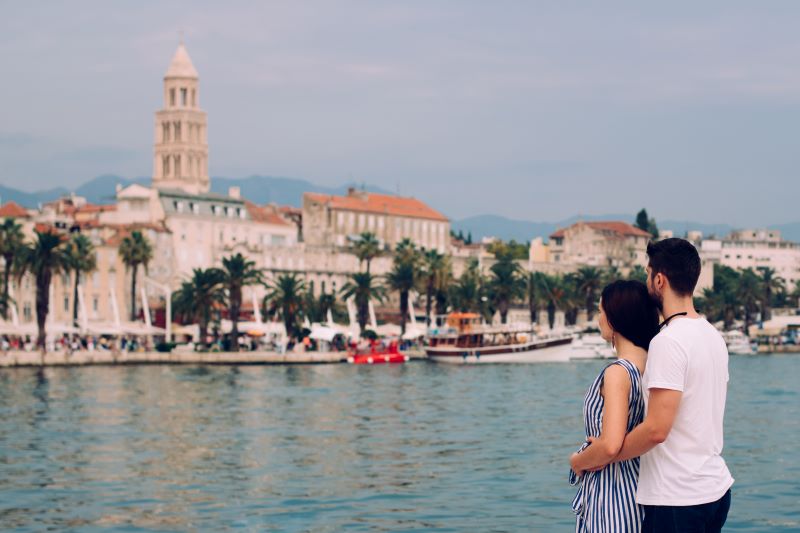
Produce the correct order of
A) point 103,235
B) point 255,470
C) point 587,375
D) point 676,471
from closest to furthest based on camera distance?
point 676,471 → point 255,470 → point 587,375 → point 103,235

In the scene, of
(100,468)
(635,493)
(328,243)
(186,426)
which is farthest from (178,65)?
(635,493)

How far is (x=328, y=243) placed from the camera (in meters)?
139

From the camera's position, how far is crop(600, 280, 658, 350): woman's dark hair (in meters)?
6.88

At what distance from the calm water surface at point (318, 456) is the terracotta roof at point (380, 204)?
8192 cm

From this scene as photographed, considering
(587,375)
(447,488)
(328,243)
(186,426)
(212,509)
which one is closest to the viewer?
(212,509)

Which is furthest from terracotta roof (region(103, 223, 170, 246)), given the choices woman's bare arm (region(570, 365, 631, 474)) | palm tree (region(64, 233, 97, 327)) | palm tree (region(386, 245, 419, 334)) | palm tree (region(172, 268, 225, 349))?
woman's bare arm (region(570, 365, 631, 474))

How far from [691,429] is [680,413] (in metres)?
0.10

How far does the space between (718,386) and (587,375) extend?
7106 cm

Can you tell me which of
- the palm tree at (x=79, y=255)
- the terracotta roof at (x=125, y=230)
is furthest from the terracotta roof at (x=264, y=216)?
the palm tree at (x=79, y=255)

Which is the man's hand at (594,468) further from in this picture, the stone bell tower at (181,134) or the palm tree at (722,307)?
the palm tree at (722,307)

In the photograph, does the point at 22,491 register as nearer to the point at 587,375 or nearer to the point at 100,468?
the point at 100,468

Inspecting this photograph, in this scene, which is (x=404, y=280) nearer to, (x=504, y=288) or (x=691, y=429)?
(x=504, y=288)

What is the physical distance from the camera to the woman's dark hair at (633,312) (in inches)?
271

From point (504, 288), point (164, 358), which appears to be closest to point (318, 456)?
point (164, 358)
